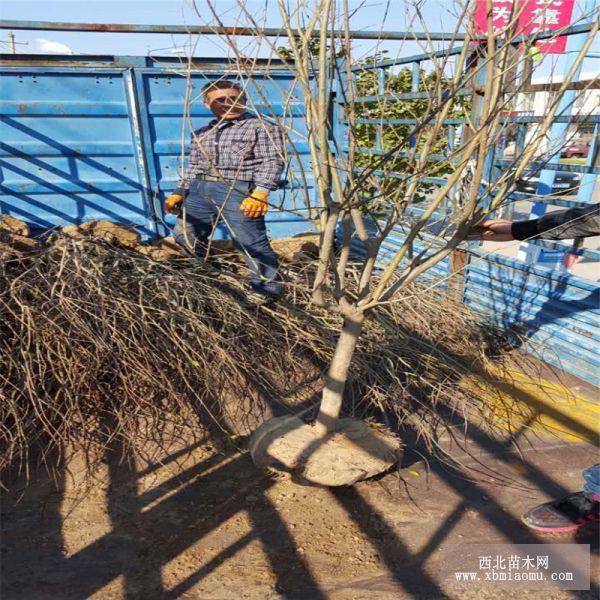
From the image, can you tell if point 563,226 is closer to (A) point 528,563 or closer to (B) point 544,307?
(B) point 544,307

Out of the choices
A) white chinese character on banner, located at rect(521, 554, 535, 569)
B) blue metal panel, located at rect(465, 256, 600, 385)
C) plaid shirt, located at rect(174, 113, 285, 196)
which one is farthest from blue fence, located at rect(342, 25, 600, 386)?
white chinese character on banner, located at rect(521, 554, 535, 569)

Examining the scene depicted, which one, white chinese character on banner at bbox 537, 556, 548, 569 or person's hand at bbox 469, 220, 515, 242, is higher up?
person's hand at bbox 469, 220, 515, 242

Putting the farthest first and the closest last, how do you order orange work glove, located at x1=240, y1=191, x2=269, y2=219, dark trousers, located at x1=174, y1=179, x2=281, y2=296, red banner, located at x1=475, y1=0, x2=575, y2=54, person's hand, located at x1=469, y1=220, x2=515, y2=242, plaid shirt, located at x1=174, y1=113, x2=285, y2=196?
dark trousers, located at x1=174, y1=179, x2=281, y2=296
plaid shirt, located at x1=174, y1=113, x2=285, y2=196
orange work glove, located at x1=240, y1=191, x2=269, y2=219
person's hand, located at x1=469, y1=220, x2=515, y2=242
red banner, located at x1=475, y1=0, x2=575, y2=54

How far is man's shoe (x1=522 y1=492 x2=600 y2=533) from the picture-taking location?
2350 millimetres

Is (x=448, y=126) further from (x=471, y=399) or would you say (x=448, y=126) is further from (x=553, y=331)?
(x=471, y=399)

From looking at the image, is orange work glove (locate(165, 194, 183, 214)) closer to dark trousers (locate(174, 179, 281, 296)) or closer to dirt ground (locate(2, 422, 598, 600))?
dark trousers (locate(174, 179, 281, 296))

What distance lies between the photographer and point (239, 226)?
3.84 m

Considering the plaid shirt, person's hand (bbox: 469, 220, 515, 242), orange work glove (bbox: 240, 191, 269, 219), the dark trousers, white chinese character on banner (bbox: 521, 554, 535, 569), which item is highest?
the plaid shirt

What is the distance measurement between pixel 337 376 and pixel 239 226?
63.1 inches

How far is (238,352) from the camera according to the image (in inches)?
128

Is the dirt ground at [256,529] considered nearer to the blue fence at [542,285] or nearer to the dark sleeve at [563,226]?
the blue fence at [542,285]

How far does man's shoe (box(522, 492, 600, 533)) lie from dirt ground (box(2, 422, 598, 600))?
48mm

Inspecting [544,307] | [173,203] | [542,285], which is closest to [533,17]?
[542,285]

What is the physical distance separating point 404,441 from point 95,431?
5.59ft
